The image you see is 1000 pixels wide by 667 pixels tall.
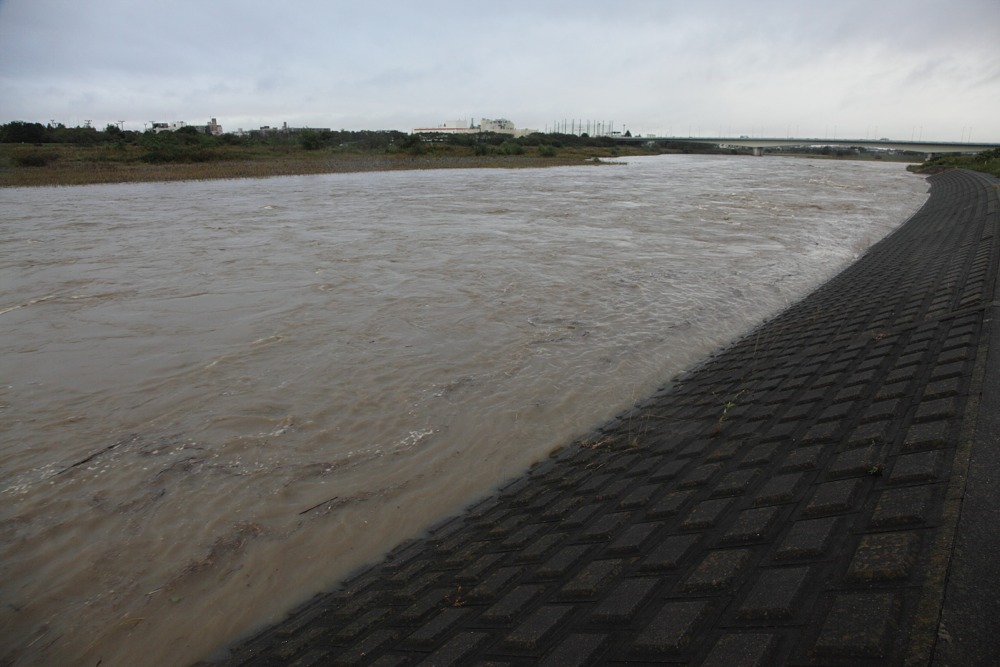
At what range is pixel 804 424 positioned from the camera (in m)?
4.29

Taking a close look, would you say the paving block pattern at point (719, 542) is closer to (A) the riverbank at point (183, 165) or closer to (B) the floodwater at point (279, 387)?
(B) the floodwater at point (279, 387)

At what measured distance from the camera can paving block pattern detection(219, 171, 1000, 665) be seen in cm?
230

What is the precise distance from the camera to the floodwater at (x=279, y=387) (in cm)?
423

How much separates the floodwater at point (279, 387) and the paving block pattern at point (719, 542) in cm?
71

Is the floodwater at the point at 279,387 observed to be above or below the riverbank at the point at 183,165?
below

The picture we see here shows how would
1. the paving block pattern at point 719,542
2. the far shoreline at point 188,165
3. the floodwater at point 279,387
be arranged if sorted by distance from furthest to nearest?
1. the far shoreline at point 188,165
2. the floodwater at point 279,387
3. the paving block pattern at point 719,542

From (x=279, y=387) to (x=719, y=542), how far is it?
19.3ft

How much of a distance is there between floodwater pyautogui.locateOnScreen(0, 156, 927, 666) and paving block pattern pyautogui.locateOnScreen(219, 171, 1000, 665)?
707mm

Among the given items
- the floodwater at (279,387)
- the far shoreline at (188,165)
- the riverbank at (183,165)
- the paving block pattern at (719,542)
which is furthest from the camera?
the riverbank at (183,165)

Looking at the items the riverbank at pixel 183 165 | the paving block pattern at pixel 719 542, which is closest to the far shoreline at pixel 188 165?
the riverbank at pixel 183 165

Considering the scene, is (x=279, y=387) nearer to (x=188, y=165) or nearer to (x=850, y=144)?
(x=188, y=165)

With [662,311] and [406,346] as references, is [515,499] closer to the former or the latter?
[406,346]

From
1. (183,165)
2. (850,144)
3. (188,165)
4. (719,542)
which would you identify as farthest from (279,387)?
(850,144)

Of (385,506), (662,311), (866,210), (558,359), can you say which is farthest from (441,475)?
(866,210)
